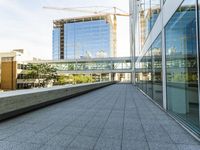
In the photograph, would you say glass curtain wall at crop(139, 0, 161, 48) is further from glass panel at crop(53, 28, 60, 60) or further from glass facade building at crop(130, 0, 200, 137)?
glass panel at crop(53, 28, 60, 60)

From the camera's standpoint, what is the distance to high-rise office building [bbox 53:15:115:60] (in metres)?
94.9

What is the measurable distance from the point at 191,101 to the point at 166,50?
123 inches

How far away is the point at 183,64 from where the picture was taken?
541 cm

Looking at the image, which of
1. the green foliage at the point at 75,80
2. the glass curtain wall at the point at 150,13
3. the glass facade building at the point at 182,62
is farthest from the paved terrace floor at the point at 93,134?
the green foliage at the point at 75,80

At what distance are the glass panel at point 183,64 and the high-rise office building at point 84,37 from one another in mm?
80596

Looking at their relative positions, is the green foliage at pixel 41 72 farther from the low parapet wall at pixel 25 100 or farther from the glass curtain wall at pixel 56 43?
the glass curtain wall at pixel 56 43

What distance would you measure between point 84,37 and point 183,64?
96081 mm

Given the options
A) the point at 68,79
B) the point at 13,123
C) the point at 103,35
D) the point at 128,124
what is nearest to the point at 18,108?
the point at 13,123

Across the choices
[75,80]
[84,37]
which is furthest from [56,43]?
[75,80]

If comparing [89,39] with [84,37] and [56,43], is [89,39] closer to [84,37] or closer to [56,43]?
[84,37]

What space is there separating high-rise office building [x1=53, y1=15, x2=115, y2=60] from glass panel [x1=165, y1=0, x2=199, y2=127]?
80596mm

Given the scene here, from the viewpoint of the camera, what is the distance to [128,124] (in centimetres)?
555

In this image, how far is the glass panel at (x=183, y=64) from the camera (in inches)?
182

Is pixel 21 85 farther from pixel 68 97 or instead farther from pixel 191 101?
pixel 191 101
